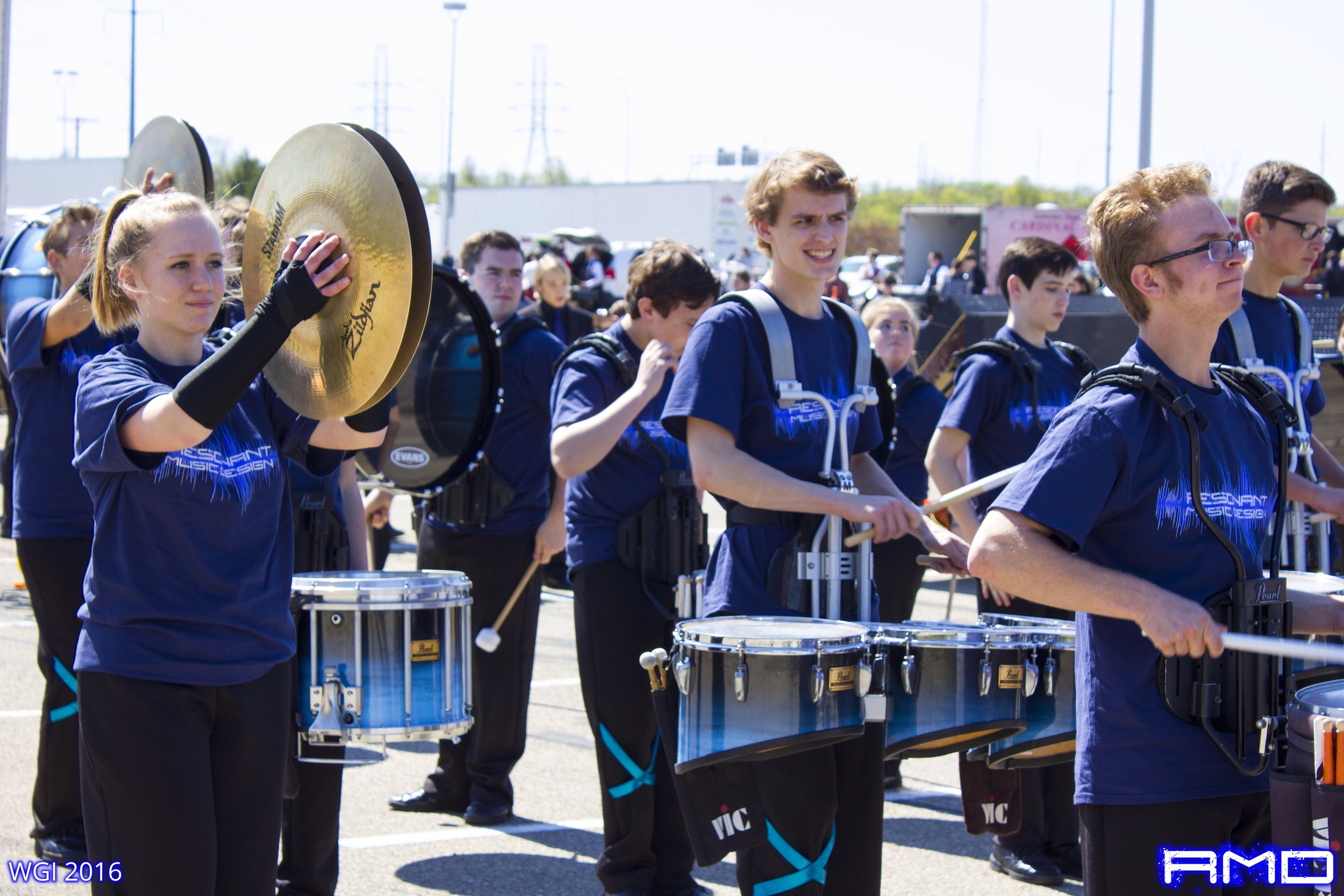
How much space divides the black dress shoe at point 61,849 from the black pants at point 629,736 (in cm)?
178

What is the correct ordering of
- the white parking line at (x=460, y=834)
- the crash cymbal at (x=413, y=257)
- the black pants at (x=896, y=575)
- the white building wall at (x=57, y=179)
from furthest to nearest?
the white building wall at (x=57, y=179), the black pants at (x=896, y=575), the white parking line at (x=460, y=834), the crash cymbal at (x=413, y=257)

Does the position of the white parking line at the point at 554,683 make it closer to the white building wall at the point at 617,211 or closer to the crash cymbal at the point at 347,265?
the crash cymbal at the point at 347,265

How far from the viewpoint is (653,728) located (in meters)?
4.61

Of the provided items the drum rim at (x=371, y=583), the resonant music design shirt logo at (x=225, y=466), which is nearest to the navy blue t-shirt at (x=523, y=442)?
the drum rim at (x=371, y=583)

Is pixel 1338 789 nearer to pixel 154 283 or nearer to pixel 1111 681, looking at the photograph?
pixel 1111 681

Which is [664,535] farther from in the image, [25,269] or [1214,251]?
[25,269]

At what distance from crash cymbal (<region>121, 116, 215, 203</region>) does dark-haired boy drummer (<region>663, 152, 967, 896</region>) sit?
1899mm

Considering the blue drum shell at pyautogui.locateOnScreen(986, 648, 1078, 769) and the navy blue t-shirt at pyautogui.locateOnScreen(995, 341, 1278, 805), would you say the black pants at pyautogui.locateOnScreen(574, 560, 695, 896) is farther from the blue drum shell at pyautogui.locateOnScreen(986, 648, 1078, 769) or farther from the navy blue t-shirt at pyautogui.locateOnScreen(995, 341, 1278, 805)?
the navy blue t-shirt at pyautogui.locateOnScreen(995, 341, 1278, 805)

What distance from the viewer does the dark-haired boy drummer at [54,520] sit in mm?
4711

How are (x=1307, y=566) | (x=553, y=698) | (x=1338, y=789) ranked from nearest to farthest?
(x=1338, y=789), (x=1307, y=566), (x=553, y=698)

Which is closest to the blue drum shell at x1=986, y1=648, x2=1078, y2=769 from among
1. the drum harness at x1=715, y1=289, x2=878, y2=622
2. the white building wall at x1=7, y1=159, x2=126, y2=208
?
the drum harness at x1=715, y1=289, x2=878, y2=622

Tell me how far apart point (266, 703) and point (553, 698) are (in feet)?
14.3

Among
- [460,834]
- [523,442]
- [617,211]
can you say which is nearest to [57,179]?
[617,211]

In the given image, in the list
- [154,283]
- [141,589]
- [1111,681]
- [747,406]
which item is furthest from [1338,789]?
[154,283]
